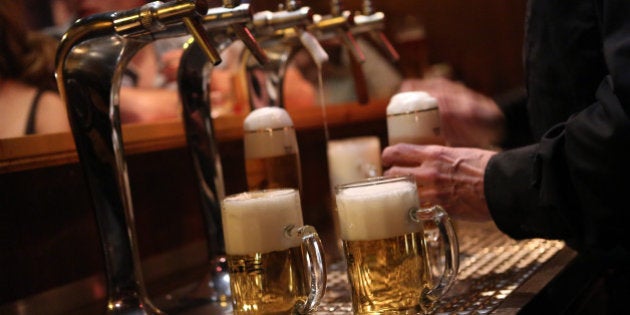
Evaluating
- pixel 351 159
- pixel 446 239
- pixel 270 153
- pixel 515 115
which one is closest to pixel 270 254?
pixel 446 239

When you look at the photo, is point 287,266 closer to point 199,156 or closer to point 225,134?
point 199,156

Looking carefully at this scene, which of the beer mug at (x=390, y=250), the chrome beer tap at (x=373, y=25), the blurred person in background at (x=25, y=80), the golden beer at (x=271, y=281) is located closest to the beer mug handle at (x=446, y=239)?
the beer mug at (x=390, y=250)

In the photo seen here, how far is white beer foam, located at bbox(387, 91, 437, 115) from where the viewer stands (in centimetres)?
163

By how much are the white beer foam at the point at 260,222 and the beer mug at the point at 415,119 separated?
52 cm

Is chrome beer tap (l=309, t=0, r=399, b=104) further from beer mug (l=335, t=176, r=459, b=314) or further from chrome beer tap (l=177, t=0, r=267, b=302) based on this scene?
beer mug (l=335, t=176, r=459, b=314)

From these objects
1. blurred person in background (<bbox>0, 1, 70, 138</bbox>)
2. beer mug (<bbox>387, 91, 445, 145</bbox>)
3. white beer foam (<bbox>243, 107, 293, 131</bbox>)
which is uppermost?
blurred person in background (<bbox>0, 1, 70, 138</bbox>)

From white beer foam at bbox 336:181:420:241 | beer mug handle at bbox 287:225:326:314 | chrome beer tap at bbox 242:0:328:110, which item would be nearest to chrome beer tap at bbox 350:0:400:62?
chrome beer tap at bbox 242:0:328:110

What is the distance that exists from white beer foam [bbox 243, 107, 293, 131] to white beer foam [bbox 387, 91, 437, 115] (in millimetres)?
241

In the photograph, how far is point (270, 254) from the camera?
1.17 meters

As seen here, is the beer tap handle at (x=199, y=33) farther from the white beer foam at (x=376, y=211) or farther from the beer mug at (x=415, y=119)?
the beer mug at (x=415, y=119)

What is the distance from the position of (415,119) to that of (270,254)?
60 centimetres

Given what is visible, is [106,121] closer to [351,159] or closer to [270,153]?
[270,153]

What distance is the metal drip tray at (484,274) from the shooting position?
1.33 metres

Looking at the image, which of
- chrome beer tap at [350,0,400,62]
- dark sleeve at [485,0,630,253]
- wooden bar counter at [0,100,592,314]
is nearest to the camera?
dark sleeve at [485,0,630,253]
